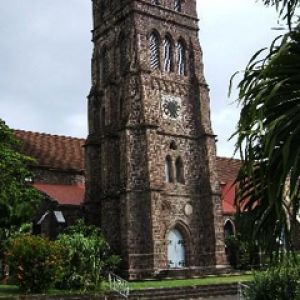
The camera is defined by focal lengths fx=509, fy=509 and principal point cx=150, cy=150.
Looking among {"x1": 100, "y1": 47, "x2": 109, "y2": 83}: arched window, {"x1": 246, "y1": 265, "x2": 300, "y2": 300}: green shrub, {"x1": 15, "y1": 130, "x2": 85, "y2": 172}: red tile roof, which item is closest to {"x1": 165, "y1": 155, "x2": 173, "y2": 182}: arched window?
{"x1": 100, "y1": 47, "x2": 109, "y2": 83}: arched window

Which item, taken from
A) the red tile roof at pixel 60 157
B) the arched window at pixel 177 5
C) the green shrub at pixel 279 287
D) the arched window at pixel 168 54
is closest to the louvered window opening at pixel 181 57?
the arched window at pixel 168 54

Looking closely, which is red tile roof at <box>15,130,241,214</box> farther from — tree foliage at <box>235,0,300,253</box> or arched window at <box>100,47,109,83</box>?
tree foliage at <box>235,0,300,253</box>

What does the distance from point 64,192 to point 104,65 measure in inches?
382

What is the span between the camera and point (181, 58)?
1425 inches

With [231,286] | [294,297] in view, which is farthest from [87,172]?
[294,297]

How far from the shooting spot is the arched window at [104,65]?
1430 inches

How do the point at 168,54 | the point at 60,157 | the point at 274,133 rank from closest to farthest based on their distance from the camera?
the point at 274,133, the point at 168,54, the point at 60,157

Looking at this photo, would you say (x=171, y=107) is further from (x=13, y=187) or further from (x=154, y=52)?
(x=13, y=187)

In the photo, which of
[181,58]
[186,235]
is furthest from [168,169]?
[181,58]

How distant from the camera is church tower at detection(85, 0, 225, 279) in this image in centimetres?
3031

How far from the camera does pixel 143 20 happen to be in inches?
1340

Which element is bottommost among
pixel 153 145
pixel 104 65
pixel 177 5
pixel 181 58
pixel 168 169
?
pixel 168 169

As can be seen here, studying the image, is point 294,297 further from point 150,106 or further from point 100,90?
point 100,90

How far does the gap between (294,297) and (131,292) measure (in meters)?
10.7
